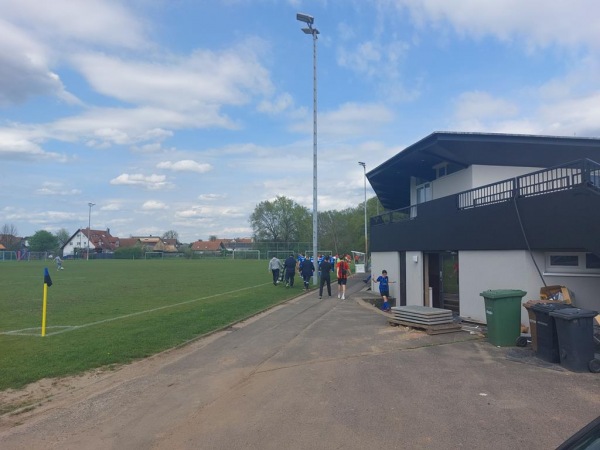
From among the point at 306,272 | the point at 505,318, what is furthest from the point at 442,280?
the point at 306,272

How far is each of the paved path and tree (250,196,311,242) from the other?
101609mm

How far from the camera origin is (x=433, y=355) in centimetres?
865

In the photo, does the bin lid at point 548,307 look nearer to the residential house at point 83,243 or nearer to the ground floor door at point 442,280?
the ground floor door at point 442,280

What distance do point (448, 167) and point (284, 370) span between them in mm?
12615

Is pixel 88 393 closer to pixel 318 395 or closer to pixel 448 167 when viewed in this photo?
pixel 318 395

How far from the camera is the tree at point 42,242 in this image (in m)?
123

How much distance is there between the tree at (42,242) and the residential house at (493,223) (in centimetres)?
12136

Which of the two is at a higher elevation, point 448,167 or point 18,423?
point 448,167

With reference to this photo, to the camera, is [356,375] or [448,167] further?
[448,167]

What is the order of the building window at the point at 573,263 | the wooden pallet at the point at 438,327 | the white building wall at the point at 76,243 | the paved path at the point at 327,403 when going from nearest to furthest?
1. the paved path at the point at 327,403
2. the building window at the point at 573,263
3. the wooden pallet at the point at 438,327
4. the white building wall at the point at 76,243

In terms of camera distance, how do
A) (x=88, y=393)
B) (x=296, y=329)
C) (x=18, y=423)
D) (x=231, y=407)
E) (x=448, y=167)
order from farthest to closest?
(x=448, y=167), (x=296, y=329), (x=88, y=393), (x=231, y=407), (x=18, y=423)

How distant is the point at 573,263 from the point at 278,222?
4019 inches

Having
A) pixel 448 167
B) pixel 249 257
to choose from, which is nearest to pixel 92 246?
pixel 249 257

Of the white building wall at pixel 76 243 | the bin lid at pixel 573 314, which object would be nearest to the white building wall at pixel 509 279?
the bin lid at pixel 573 314
